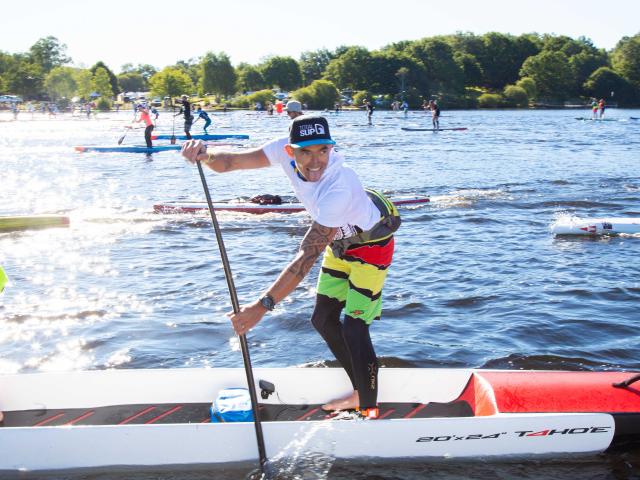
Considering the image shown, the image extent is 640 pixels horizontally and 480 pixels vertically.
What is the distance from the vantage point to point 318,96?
81.8 metres

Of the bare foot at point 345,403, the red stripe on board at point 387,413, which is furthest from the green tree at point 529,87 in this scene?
the bare foot at point 345,403

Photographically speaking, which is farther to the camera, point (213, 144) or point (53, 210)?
point (213, 144)

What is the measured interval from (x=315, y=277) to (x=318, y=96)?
73167mm

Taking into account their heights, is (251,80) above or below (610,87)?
above

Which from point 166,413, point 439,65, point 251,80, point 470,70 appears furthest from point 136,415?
point 251,80

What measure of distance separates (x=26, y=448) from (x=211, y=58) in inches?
4351

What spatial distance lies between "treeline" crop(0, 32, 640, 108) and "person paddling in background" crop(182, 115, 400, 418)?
3090 inches

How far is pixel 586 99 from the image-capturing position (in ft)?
333

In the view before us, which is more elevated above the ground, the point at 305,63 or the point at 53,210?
the point at 305,63

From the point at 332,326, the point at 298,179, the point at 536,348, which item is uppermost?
the point at 298,179

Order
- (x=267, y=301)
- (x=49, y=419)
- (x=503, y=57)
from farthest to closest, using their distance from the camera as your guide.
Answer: (x=503, y=57), (x=49, y=419), (x=267, y=301)

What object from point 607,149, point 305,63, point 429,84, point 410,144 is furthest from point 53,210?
point 305,63

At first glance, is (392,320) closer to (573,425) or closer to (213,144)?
(573,425)

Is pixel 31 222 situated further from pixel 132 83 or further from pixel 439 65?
pixel 132 83
